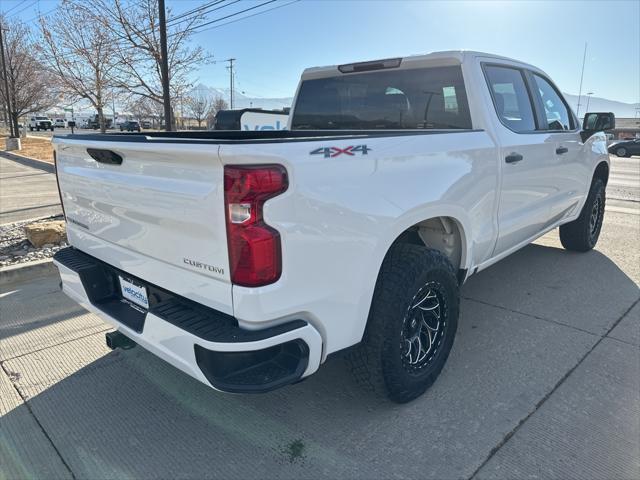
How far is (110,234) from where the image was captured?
2.59m

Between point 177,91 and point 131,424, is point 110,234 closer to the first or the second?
point 131,424

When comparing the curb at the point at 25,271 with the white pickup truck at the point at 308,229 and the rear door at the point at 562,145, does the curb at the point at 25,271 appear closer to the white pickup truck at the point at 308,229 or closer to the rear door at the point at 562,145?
A: the white pickup truck at the point at 308,229

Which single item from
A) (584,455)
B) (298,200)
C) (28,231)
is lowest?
(584,455)

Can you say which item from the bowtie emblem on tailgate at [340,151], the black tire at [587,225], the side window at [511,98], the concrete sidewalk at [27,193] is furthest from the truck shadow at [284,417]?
the concrete sidewalk at [27,193]

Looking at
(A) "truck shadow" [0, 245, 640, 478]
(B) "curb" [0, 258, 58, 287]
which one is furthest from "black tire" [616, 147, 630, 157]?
(B) "curb" [0, 258, 58, 287]

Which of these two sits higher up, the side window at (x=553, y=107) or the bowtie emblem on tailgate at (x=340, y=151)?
the side window at (x=553, y=107)

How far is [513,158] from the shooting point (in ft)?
11.1

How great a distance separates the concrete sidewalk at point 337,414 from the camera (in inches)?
91.9

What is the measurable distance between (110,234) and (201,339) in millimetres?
1020

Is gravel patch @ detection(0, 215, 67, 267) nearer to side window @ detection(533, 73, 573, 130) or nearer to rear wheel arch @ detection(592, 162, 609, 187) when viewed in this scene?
side window @ detection(533, 73, 573, 130)

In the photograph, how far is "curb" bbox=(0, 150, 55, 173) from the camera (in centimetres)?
1547

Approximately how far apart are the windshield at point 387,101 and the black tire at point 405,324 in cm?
122

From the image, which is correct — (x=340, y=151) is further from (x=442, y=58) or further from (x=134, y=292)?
(x=442, y=58)

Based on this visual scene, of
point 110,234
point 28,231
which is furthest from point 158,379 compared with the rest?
point 28,231
